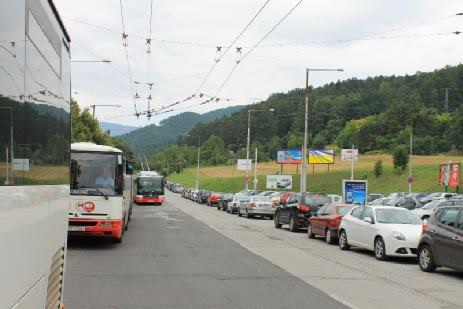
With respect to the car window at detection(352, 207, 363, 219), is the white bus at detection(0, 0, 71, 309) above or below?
above

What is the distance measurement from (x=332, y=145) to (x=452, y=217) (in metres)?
100

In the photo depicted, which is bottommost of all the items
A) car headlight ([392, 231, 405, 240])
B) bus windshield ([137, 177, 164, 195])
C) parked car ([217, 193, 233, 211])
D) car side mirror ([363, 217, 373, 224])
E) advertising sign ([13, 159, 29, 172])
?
parked car ([217, 193, 233, 211])

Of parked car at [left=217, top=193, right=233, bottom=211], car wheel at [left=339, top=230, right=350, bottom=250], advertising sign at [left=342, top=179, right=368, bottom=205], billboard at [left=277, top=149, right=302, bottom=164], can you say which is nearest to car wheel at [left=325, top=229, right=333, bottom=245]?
car wheel at [left=339, top=230, right=350, bottom=250]

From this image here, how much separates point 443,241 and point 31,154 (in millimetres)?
10791

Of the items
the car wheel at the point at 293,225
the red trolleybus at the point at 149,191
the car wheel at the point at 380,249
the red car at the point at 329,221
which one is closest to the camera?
the car wheel at the point at 380,249

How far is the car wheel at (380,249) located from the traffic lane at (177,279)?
332 cm

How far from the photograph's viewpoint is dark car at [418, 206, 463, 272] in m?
12.5

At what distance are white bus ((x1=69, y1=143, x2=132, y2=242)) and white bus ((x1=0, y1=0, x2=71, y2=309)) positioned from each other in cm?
1080

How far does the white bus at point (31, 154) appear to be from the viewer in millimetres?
3158

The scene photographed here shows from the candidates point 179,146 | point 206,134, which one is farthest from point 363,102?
point 179,146

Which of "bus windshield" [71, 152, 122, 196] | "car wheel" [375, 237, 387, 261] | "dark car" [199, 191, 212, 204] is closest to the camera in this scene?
"car wheel" [375, 237, 387, 261]

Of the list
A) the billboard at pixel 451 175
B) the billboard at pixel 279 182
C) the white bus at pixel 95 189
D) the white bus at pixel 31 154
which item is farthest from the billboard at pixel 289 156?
the white bus at pixel 31 154

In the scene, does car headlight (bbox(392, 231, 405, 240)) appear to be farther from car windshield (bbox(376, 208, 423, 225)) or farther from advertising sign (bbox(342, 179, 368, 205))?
advertising sign (bbox(342, 179, 368, 205))

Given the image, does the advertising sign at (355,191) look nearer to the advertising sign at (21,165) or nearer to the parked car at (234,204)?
the parked car at (234,204)
